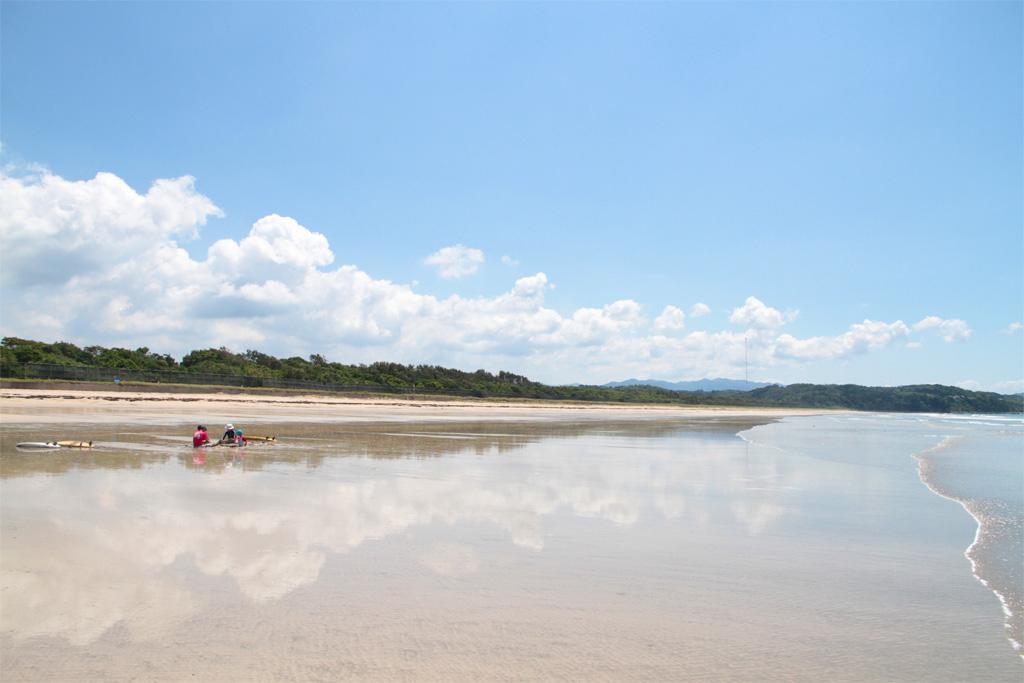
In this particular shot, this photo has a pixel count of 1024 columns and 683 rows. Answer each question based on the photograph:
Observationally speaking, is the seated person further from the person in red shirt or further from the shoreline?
the shoreline

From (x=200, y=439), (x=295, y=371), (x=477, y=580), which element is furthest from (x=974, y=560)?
(x=295, y=371)

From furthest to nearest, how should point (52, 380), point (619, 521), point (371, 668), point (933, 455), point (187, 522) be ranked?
point (52, 380), point (933, 455), point (619, 521), point (187, 522), point (371, 668)

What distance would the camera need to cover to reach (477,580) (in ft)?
19.9

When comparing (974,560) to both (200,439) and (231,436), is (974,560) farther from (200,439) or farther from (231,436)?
(231,436)

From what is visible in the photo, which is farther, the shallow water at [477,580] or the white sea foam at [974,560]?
the white sea foam at [974,560]

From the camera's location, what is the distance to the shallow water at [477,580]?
14.1ft

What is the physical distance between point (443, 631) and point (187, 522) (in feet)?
16.8

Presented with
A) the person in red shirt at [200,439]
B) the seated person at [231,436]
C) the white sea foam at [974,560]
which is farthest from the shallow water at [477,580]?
the seated person at [231,436]

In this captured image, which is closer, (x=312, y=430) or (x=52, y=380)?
(x=312, y=430)

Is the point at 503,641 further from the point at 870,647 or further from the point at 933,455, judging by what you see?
the point at 933,455

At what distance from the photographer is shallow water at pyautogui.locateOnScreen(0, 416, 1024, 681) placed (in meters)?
4.31

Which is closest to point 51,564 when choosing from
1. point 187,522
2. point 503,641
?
point 187,522

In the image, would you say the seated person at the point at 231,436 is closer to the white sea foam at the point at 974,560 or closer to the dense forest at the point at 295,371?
the white sea foam at the point at 974,560

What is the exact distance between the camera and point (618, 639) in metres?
4.71
